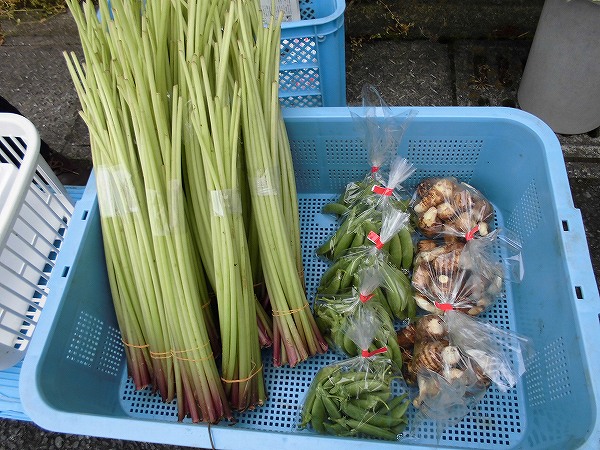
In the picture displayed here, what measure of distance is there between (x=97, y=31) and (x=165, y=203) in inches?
19.8

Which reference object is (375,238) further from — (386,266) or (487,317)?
(487,317)

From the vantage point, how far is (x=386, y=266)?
1.55m

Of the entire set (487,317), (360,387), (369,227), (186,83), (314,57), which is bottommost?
(487,317)

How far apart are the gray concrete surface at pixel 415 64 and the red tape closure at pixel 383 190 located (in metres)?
0.96

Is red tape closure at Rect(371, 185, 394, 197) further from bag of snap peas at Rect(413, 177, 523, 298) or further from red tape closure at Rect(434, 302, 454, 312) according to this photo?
red tape closure at Rect(434, 302, 454, 312)

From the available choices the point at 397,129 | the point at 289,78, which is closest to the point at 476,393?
the point at 397,129

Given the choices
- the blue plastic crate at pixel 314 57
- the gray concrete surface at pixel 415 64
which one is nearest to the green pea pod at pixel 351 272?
the blue plastic crate at pixel 314 57

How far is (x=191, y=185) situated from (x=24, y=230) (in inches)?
28.8

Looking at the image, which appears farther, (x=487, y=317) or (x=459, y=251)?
(x=487, y=317)

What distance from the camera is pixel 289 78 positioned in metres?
1.90

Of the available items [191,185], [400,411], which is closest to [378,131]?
[191,185]

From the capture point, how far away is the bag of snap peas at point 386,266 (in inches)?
60.8

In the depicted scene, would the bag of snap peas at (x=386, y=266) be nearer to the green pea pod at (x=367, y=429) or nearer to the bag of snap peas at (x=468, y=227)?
the bag of snap peas at (x=468, y=227)

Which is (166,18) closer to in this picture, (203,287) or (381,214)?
(203,287)
